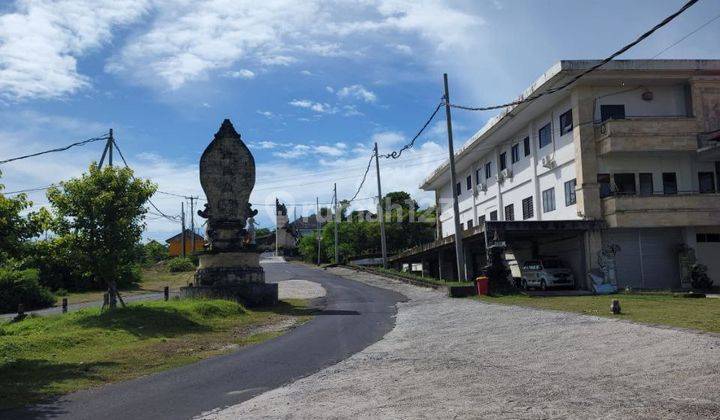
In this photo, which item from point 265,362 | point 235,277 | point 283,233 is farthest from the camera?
point 283,233

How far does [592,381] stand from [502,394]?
1.27m

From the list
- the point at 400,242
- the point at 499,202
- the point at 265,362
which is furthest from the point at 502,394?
the point at 400,242

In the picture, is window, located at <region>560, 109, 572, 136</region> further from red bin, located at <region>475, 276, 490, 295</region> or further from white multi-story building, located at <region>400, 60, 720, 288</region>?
red bin, located at <region>475, 276, 490, 295</region>


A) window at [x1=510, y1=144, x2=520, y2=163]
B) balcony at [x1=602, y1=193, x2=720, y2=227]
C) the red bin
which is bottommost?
the red bin

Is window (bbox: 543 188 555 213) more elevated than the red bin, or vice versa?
window (bbox: 543 188 555 213)

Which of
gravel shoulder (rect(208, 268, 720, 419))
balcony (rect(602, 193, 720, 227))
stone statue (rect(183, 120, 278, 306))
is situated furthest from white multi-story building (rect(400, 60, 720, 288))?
gravel shoulder (rect(208, 268, 720, 419))

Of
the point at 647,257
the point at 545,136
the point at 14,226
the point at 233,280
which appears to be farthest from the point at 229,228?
the point at 647,257

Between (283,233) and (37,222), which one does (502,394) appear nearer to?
(37,222)

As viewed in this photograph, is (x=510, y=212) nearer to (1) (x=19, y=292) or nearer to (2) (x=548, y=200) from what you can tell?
(2) (x=548, y=200)

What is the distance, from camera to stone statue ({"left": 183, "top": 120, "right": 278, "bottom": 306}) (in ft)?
80.6

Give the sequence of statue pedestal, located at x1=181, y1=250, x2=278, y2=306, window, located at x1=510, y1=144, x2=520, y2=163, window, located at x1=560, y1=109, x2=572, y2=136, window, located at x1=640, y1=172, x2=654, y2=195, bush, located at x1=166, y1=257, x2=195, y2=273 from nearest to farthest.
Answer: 1. statue pedestal, located at x1=181, y1=250, x2=278, y2=306
2. window, located at x1=640, y1=172, x2=654, y2=195
3. window, located at x1=560, y1=109, x2=572, y2=136
4. window, located at x1=510, y1=144, x2=520, y2=163
5. bush, located at x1=166, y1=257, x2=195, y2=273

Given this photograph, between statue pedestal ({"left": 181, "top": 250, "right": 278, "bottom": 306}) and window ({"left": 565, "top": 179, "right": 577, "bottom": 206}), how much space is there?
629 inches

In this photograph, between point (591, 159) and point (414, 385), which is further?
point (591, 159)

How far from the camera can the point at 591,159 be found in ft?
99.7
